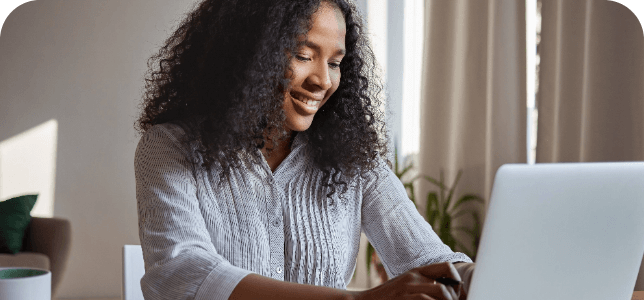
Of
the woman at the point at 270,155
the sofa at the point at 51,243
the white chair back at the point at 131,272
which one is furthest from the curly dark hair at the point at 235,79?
the sofa at the point at 51,243

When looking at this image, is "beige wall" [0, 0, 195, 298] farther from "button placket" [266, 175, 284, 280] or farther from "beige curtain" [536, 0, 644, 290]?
"button placket" [266, 175, 284, 280]

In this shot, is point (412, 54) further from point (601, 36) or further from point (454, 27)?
point (601, 36)

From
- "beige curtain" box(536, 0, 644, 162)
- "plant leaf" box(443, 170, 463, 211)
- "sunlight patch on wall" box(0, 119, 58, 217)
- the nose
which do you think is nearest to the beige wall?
"sunlight patch on wall" box(0, 119, 58, 217)

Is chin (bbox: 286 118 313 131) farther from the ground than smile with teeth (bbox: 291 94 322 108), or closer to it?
closer to it

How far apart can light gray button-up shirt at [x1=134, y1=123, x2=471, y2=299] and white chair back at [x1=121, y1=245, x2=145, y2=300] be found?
48 centimetres

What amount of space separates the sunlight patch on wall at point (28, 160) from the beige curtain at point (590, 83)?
3237mm

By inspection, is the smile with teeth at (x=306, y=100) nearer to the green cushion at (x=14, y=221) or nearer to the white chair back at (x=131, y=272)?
the white chair back at (x=131, y=272)

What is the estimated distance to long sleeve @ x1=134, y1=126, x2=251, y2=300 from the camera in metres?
0.75

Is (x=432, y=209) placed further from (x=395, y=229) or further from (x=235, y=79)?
(x=235, y=79)

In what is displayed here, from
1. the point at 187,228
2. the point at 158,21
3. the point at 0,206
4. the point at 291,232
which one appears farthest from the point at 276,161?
the point at 158,21

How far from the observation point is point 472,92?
3.77 meters

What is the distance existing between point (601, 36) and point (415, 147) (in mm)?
1421

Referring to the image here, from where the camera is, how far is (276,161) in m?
1.12

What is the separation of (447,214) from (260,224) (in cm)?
289
